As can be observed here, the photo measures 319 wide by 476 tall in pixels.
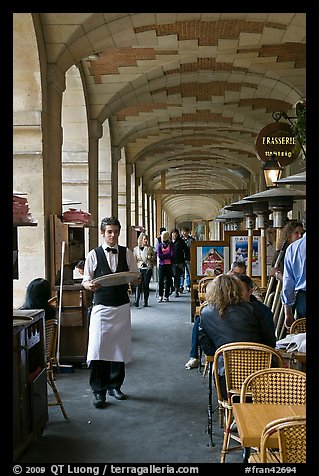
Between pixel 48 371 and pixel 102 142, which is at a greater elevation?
pixel 102 142

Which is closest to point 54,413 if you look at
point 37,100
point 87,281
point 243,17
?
point 87,281

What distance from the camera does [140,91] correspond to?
1016 cm

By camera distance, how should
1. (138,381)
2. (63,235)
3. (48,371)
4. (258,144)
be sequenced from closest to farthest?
(48,371), (138,381), (63,235), (258,144)

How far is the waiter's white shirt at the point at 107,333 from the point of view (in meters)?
4.89

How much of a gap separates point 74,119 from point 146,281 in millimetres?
3538

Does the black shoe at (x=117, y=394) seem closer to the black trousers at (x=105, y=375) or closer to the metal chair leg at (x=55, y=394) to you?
the black trousers at (x=105, y=375)

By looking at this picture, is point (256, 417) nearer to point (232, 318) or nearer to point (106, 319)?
point (232, 318)

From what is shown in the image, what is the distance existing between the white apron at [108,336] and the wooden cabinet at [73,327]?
1399mm

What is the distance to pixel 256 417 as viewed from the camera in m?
2.59

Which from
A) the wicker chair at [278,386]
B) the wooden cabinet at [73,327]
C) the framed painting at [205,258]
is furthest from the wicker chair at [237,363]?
the framed painting at [205,258]

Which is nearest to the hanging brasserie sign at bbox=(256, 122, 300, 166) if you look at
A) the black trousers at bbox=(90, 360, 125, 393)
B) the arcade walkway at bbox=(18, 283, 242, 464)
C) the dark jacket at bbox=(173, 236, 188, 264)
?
the arcade walkway at bbox=(18, 283, 242, 464)

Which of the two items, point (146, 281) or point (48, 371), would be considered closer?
point (48, 371)
